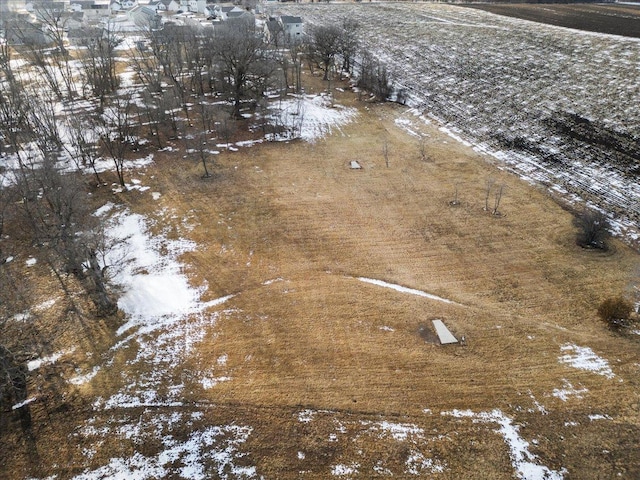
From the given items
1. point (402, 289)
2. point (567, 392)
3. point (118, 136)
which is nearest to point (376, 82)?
point (118, 136)

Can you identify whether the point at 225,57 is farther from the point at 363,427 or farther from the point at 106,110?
the point at 363,427

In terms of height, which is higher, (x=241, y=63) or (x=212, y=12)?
(x=212, y=12)

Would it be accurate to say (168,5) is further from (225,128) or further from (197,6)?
(225,128)

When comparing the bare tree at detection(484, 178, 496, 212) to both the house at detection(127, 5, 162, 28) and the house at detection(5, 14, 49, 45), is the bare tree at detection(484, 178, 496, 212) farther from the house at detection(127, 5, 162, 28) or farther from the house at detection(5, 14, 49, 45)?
the house at detection(127, 5, 162, 28)

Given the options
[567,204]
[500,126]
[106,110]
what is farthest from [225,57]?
[567,204]

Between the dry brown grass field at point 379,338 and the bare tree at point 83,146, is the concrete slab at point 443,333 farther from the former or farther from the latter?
the bare tree at point 83,146

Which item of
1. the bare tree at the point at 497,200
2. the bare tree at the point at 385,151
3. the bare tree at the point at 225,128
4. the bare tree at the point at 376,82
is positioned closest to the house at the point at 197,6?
the bare tree at the point at 376,82
